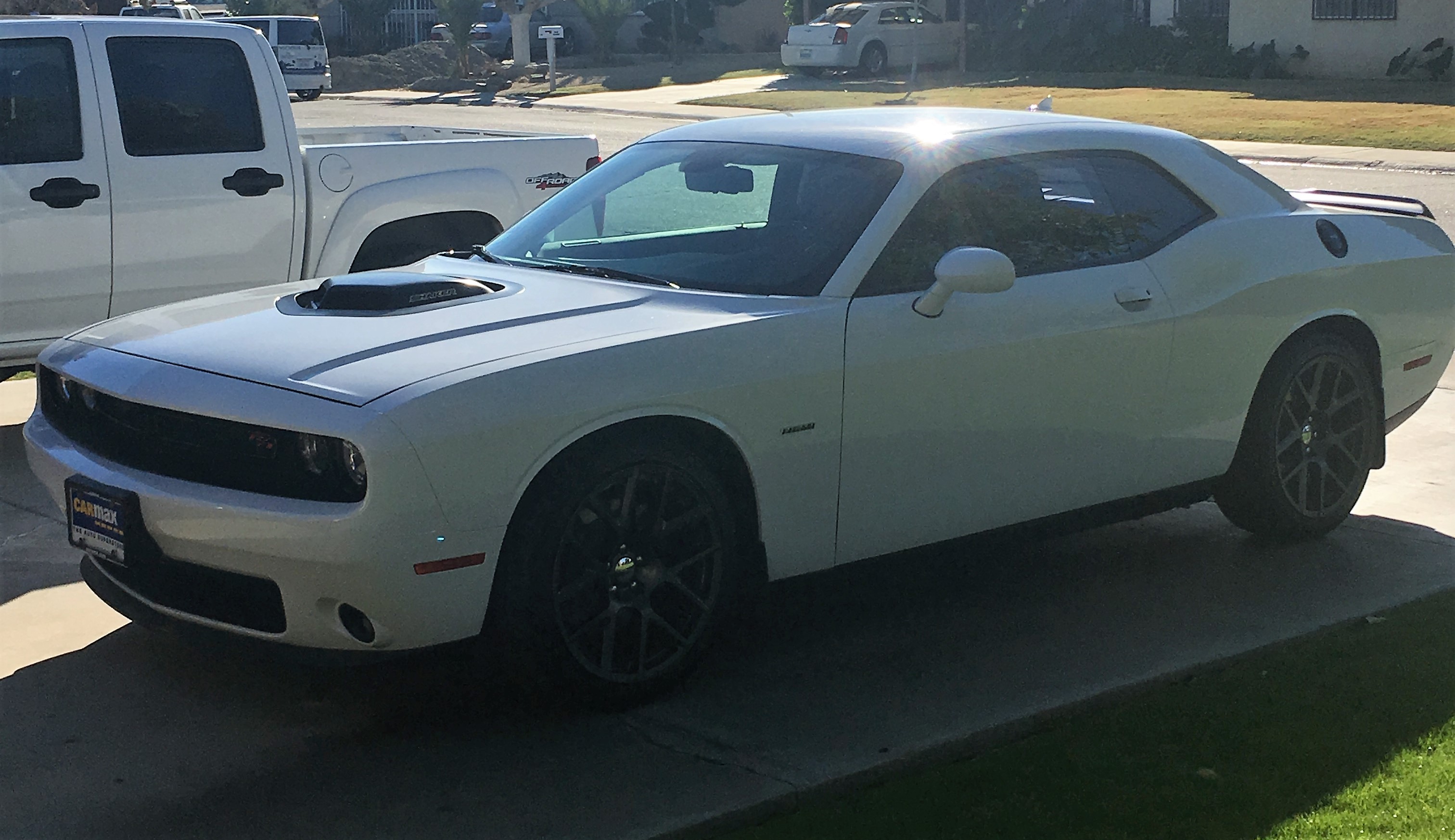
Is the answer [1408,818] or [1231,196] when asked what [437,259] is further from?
[1408,818]

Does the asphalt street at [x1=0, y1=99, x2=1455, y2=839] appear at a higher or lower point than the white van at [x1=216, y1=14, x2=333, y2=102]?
lower

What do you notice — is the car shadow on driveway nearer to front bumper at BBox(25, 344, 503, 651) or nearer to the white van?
front bumper at BBox(25, 344, 503, 651)

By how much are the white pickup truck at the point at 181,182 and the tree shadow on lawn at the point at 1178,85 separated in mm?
23045

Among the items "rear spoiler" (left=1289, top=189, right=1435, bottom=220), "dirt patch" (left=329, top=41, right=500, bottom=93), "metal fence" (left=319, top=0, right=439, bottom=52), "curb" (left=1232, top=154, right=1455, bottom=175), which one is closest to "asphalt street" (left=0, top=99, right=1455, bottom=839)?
"rear spoiler" (left=1289, top=189, right=1435, bottom=220)

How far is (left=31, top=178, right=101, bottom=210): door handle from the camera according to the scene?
289 inches

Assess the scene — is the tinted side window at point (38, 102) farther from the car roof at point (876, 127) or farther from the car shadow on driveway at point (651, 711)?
the car shadow on driveway at point (651, 711)

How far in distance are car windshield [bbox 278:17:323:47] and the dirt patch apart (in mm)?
3754

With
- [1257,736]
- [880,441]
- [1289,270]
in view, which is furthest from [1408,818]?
[1289,270]

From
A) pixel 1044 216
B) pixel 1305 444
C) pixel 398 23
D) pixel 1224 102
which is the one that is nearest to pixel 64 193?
pixel 1044 216

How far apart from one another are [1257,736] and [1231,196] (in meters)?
2.33

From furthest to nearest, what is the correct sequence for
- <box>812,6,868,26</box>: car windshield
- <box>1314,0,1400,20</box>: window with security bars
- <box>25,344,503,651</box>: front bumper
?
<box>812,6,868,26</box>: car windshield, <box>1314,0,1400,20</box>: window with security bars, <box>25,344,503,651</box>: front bumper

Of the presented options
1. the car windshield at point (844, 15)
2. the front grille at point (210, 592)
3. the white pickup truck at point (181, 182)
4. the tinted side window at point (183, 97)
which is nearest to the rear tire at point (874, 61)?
the car windshield at point (844, 15)

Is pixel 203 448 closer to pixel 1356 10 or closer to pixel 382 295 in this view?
pixel 382 295

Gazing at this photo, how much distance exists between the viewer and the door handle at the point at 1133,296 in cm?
548
